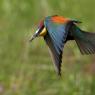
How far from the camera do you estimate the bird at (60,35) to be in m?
1.32

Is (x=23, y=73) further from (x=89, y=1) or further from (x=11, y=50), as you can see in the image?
(x=89, y=1)

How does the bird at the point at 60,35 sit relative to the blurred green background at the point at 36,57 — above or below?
above

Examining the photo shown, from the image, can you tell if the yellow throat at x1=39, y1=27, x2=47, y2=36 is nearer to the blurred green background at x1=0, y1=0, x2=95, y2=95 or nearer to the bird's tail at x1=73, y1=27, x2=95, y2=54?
the bird's tail at x1=73, y1=27, x2=95, y2=54

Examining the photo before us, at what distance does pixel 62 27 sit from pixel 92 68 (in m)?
2.81

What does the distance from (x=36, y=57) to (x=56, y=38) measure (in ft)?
10.1

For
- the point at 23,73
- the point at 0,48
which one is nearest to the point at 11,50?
the point at 0,48

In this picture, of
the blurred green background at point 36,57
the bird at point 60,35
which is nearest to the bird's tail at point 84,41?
the bird at point 60,35

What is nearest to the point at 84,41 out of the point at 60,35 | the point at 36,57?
A: the point at 60,35

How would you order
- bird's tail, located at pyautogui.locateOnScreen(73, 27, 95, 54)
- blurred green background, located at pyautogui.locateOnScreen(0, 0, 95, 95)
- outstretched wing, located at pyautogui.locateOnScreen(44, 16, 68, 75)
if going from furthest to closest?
blurred green background, located at pyautogui.locateOnScreen(0, 0, 95, 95)
bird's tail, located at pyautogui.locateOnScreen(73, 27, 95, 54)
outstretched wing, located at pyautogui.locateOnScreen(44, 16, 68, 75)

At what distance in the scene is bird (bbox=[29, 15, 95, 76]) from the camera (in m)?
1.32

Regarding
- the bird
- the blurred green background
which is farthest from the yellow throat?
the blurred green background

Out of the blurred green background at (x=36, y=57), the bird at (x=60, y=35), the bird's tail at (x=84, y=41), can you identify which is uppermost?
the bird at (x=60, y=35)

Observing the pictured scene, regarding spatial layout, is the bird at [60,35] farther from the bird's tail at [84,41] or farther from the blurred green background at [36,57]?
the blurred green background at [36,57]

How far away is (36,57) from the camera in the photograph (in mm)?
4387
